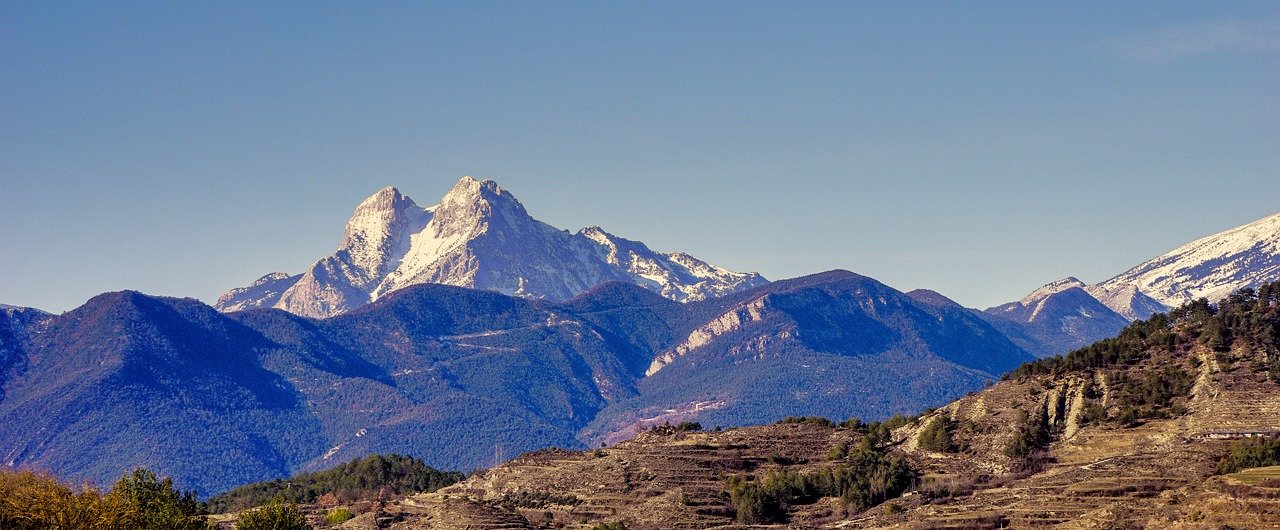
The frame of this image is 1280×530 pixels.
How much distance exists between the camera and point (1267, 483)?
12812 cm

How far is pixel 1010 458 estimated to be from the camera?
163625 mm

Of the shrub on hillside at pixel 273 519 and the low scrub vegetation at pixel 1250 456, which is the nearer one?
the shrub on hillside at pixel 273 519

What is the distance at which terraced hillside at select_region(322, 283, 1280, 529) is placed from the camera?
142625 mm

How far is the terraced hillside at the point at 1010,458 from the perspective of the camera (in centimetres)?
14262

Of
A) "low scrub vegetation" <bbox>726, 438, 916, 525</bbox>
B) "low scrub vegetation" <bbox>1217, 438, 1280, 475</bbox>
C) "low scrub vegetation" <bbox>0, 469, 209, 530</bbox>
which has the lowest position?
"low scrub vegetation" <bbox>1217, 438, 1280, 475</bbox>

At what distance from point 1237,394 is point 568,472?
61139mm

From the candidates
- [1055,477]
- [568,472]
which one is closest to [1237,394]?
[1055,477]

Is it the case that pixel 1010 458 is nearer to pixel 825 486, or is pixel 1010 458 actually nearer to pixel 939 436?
pixel 939 436

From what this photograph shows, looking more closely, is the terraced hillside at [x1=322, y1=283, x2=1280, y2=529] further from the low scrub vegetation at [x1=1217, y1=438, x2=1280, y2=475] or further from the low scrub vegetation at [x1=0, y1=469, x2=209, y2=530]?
the low scrub vegetation at [x1=0, y1=469, x2=209, y2=530]

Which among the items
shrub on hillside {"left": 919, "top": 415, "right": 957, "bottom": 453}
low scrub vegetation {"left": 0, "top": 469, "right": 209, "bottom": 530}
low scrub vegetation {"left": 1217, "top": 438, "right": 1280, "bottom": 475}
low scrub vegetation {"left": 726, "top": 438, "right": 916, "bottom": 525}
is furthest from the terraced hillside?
low scrub vegetation {"left": 0, "top": 469, "right": 209, "bottom": 530}

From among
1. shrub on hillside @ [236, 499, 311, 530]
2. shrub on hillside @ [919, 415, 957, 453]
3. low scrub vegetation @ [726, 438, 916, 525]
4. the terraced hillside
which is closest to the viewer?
shrub on hillside @ [236, 499, 311, 530]

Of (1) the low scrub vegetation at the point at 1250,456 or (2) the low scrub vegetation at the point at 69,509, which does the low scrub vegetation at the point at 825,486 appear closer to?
(1) the low scrub vegetation at the point at 1250,456

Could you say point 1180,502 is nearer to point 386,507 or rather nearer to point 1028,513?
point 1028,513

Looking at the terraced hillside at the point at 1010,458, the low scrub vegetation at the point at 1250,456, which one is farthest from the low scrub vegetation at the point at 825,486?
the low scrub vegetation at the point at 1250,456
